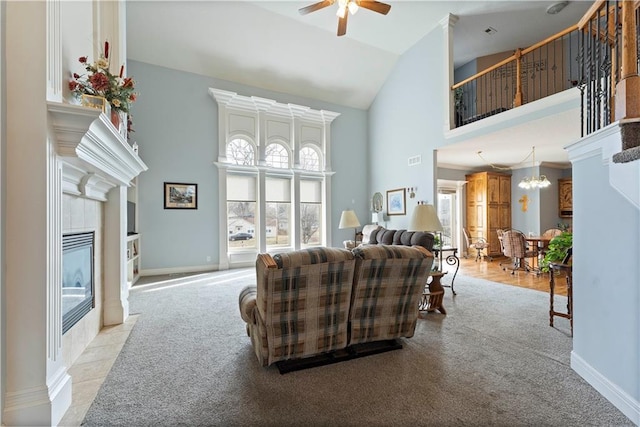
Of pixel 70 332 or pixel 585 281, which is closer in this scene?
pixel 585 281

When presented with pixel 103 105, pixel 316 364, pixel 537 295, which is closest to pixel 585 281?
pixel 316 364

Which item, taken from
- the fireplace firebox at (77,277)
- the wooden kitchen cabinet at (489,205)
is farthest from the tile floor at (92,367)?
the wooden kitchen cabinet at (489,205)

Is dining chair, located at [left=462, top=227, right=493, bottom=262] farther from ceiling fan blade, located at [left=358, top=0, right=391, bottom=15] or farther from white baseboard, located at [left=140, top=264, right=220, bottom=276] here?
white baseboard, located at [left=140, top=264, right=220, bottom=276]

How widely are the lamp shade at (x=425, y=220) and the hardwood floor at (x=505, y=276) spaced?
260cm

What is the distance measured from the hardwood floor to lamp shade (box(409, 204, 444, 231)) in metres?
2.60

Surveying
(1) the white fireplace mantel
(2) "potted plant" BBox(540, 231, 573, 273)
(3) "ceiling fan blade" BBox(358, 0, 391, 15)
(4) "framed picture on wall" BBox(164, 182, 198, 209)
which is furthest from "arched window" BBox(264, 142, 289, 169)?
(2) "potted plant" BBox(540, 231, 573, 273)

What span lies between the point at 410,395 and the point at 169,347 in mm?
2056

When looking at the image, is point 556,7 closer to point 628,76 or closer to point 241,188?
point 628,76

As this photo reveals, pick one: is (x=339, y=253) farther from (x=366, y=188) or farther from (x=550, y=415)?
(x=366, y=188)

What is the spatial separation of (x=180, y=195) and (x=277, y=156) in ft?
7.87

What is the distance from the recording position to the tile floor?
166 cm

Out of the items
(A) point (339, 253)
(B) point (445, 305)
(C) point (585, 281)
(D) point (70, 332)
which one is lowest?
(B) point (445, 305)

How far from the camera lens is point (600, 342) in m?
1.85

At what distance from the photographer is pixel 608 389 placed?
5.73 feet
